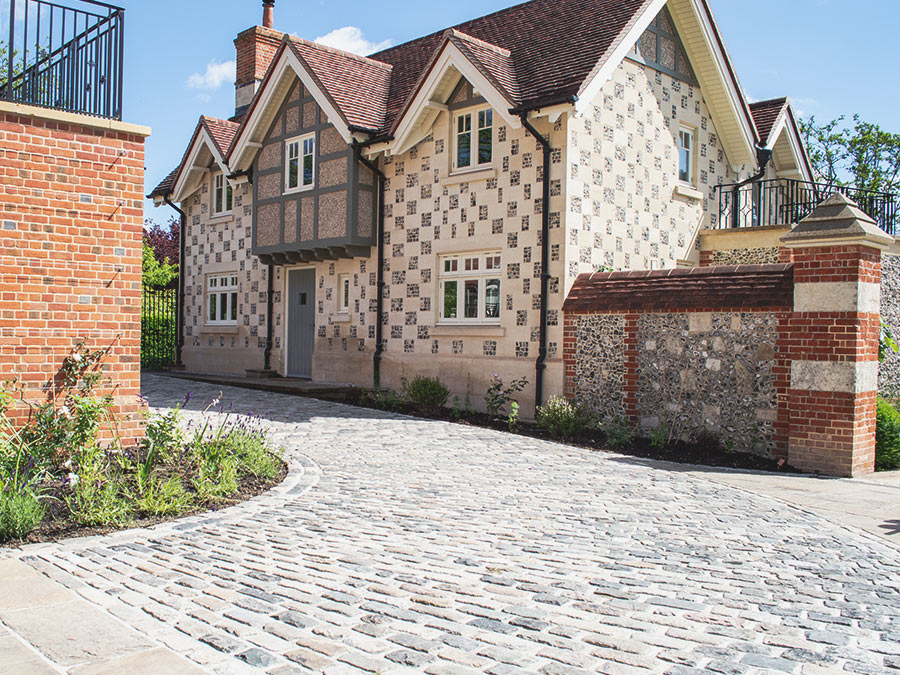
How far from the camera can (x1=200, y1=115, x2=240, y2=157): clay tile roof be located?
23.0 metres

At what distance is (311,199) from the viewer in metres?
19.4

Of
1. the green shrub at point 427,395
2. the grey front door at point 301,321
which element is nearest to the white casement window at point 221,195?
the grey front door at point 301,321

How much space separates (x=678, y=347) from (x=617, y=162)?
5.18 metres

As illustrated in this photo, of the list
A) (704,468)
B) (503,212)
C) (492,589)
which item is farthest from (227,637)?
(503,212)

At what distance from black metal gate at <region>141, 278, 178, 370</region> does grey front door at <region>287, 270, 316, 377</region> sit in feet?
20.9

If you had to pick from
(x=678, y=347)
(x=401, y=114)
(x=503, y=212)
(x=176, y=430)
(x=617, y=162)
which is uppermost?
(x=401, y=114)

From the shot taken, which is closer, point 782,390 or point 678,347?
point 782,390

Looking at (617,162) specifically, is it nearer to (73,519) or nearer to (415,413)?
(415,413)

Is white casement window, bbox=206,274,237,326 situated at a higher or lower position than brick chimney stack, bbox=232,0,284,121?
lower

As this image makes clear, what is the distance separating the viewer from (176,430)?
820 centimetres

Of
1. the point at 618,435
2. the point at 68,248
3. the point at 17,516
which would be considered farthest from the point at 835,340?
the point at 17,516

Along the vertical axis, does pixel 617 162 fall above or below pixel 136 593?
above

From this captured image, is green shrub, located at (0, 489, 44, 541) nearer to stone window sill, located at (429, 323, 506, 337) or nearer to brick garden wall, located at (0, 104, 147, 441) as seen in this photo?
brick garden wall, located at (0, 104, 147, 441)

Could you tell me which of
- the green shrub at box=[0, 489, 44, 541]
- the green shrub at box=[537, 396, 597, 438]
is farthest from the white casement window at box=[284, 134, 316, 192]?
the green shrub at box=[0, 489, 44, 541]
